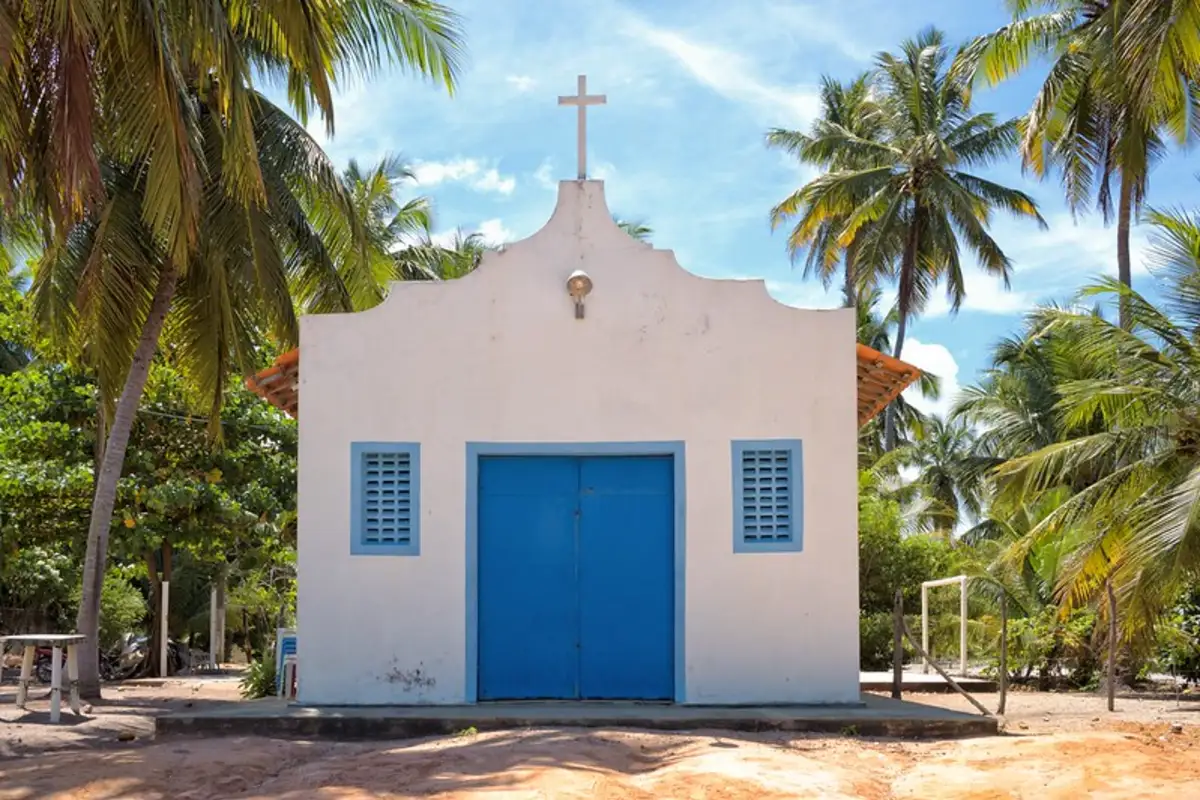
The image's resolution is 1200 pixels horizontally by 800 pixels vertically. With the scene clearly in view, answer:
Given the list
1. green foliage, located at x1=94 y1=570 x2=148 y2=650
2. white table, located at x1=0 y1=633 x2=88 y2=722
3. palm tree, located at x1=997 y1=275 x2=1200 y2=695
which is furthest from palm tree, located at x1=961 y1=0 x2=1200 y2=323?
green foliage, located at x1=94 y1=570 x2=148 y2=650

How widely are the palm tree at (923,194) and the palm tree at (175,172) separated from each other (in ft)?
57.8

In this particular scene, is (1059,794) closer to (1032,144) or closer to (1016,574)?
(1016,574)

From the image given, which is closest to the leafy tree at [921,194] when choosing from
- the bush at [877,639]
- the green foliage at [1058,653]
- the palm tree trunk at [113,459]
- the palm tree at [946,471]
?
the palm tree at [946,471]

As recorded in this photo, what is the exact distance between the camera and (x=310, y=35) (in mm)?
10656

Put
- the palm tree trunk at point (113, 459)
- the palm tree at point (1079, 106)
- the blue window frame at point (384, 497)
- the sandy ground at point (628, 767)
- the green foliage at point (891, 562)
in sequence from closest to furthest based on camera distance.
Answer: the sandy ground at point (628, 767) → the blue window frame at point (384, 497) → the palm tree trunk at point (113, 459) → the palm tree at point (1079, 106) → the green foliage at point (891, 562)

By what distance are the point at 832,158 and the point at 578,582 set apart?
25.2 metres

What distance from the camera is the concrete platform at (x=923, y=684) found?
52.5ft

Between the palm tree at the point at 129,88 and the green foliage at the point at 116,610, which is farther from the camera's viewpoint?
the green foliage at the point at 116,610

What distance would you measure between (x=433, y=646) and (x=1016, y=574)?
39.4 feet

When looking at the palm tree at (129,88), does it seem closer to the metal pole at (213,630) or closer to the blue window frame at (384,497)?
the blue window frame at (384,497)

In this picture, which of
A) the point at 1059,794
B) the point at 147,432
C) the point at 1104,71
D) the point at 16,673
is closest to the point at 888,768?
the point at 1059,794

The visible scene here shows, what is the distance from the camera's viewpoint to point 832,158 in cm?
3531

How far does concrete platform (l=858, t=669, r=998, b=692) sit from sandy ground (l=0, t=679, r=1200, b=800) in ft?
15.3

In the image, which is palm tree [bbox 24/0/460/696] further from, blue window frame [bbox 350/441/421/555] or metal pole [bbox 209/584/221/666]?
metal pole [bbox 209/584/221/666]
